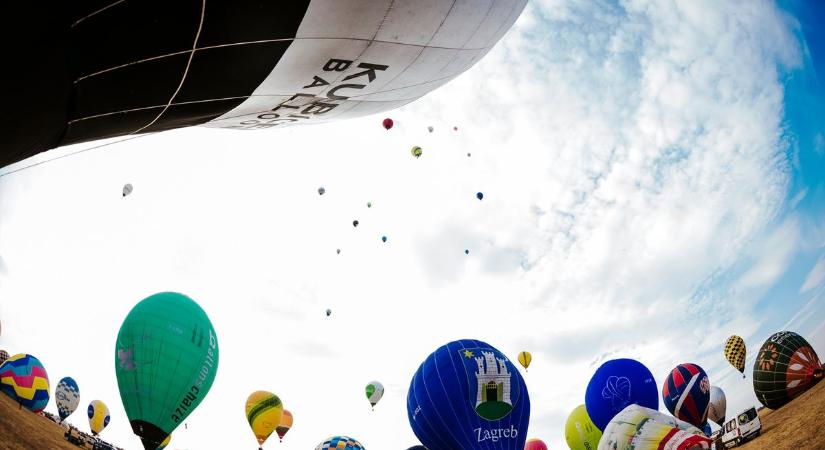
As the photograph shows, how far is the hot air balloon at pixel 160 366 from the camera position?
10125 millimetres

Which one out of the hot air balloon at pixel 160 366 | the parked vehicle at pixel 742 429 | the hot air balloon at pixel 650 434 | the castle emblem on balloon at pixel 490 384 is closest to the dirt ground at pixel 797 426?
the parked vehicle at pixel 742 429

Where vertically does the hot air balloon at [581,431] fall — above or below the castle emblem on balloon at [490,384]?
above

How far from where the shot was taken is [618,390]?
16531 millimetres

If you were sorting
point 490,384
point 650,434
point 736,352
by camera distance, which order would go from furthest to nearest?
1. point 736,352
2. point 490,384
3. point 650,434

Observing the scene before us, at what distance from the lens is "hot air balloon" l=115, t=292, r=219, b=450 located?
1012cm

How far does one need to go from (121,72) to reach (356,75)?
244 centimetres

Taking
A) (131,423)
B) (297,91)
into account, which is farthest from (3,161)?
(131,423)

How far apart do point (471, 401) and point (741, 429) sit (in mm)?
12399

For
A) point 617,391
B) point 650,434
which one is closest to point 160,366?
point 650,434

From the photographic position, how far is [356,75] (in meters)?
5.30

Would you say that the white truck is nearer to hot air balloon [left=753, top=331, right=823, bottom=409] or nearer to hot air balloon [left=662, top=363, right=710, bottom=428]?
hot air balloon [left=662, top=363, right=710, bottom=428]

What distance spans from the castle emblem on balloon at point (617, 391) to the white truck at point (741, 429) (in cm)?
437

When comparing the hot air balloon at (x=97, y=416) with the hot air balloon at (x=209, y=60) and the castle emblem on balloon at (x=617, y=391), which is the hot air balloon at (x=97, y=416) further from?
the hot air balloon at (x=209, y=60)

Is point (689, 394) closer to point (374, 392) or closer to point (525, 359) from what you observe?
point (525, 359)
